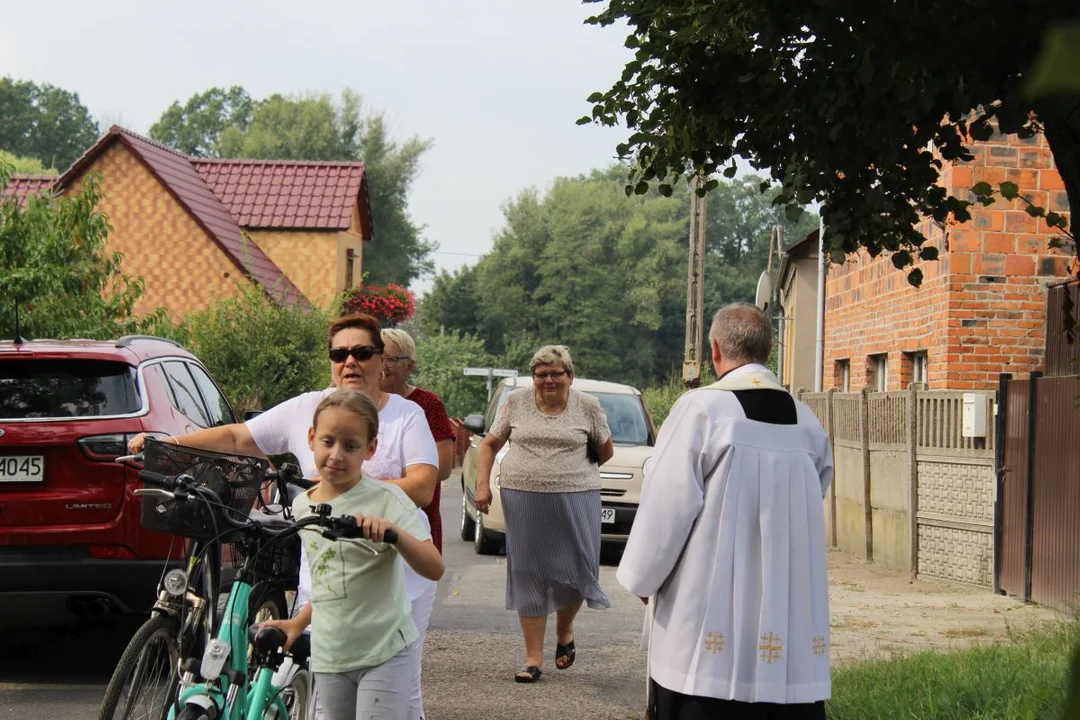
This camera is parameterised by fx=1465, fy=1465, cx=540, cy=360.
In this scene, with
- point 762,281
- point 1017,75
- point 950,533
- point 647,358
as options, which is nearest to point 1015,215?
point 950,533

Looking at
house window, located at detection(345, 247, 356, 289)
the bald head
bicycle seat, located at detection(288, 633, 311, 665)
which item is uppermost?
house window, located at detection(345, 247, 356, 289)

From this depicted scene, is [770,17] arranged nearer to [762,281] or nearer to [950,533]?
[950,533]

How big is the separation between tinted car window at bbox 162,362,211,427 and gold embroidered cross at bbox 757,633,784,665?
15.1 feet

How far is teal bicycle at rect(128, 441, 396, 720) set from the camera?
13.6 feet

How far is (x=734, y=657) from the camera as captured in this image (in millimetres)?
4172

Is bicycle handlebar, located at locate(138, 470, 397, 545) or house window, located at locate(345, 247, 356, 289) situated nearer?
bicycle handlebar, located at locate(138, 470, 397, 545)

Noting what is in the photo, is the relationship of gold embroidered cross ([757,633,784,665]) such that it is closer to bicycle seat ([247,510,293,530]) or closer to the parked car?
bicycle seat ([247,510,293,530])

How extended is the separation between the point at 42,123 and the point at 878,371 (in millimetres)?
87276

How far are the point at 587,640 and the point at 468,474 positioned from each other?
310 inches

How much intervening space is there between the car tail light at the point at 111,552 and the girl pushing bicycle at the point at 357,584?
11.5 feet

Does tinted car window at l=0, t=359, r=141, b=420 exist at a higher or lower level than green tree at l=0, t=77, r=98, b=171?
lower

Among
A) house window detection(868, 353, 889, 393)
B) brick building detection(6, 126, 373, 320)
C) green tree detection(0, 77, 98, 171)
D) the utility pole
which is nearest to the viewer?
house window detection(868, 353, 889, 393)

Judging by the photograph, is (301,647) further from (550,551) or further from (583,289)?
(583,289)

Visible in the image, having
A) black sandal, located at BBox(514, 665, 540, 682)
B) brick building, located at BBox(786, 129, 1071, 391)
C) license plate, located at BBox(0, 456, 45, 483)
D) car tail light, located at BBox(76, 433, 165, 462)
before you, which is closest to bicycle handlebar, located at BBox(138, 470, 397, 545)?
car tail light, located at BBox(76, 433, 165, 462)
